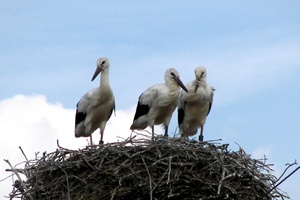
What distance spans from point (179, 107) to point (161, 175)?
120 inches

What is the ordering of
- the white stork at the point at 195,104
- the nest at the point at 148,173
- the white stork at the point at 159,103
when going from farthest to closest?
the white stork at the point at 195,104
the white stork at the point at 159,103
the nest at the point at 148,173

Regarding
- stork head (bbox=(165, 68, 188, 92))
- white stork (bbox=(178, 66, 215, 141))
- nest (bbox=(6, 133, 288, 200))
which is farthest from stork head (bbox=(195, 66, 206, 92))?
nest (bbox=(6, 133, 288, 200))

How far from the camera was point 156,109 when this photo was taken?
11781 mm

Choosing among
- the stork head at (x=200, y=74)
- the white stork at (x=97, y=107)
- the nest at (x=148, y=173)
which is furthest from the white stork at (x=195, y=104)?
the nest at (x=148, y=173)

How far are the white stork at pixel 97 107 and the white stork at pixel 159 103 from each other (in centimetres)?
38

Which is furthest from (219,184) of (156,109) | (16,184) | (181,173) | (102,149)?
(156,109)

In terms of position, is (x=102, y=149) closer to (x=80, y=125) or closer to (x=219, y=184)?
(x=219, y=184)

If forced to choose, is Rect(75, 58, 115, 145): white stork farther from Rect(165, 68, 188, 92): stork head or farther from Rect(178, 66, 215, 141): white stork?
Rect(178, 66, 215, 141): white stork

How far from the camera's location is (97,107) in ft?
39.3

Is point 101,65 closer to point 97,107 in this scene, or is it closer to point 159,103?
point 97,107

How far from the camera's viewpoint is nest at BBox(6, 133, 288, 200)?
921cm

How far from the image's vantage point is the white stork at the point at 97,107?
11844 mm

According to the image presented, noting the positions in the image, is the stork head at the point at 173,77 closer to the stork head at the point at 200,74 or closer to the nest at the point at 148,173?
the stork head at the point at 200,74

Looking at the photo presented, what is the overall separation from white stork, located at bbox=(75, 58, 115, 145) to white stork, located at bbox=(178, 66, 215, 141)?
0.88 m
